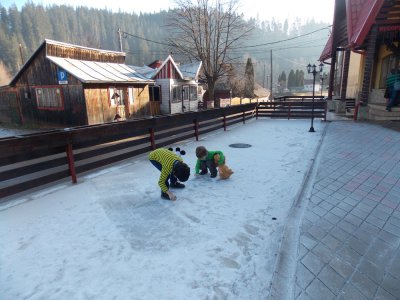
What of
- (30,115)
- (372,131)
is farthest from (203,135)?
(30,115)

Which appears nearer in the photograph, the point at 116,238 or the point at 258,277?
the point at 258,277

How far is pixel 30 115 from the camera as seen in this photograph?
62.2 feet

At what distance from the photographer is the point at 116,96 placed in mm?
18422

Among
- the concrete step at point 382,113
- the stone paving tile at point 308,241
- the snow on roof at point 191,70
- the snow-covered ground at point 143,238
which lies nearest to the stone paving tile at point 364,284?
the stone paving tile at point 308,241

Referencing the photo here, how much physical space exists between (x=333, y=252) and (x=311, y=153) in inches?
200

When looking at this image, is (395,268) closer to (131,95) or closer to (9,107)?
(131,95)

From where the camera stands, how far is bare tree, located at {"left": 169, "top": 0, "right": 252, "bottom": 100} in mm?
28078

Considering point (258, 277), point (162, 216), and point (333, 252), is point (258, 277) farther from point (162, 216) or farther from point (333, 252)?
point (162, 216)

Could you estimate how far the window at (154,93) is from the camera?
76.1 ft

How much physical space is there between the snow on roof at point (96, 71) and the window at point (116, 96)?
81cm

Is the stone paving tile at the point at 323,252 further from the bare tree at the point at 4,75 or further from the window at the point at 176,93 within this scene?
the bare tree at the point at 4,75

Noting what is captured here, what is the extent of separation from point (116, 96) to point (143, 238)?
16.7m

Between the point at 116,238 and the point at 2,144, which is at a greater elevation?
the point at 2,144

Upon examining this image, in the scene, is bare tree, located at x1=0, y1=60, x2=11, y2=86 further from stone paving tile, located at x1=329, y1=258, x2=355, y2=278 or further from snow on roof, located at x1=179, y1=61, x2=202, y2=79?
stone paving tile, located at x1=329, y1=258, x2=355, y2=278
